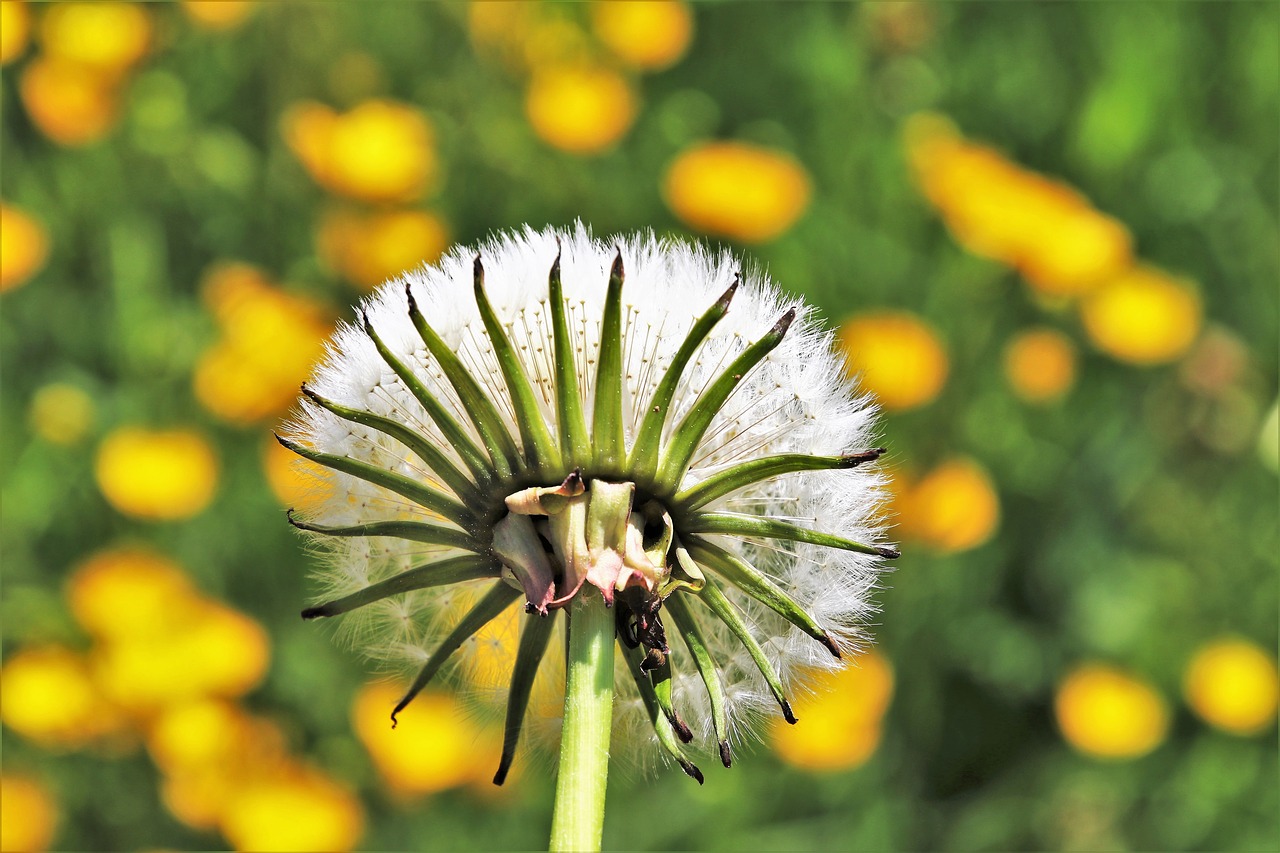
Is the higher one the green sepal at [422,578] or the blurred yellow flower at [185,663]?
the blurred yellow flower at [185,663]

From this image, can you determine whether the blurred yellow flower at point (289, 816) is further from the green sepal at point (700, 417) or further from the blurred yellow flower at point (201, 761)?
the green sepal at point (700, 417)

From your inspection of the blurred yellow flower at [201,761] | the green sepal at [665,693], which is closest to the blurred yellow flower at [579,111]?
the blurred yellow flower at [201,761]

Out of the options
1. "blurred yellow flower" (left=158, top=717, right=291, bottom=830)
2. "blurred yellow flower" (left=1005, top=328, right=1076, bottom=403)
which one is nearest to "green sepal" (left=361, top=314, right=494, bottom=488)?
"blurred yellow flower" (left=158, top=717, right=291, bottom=830)

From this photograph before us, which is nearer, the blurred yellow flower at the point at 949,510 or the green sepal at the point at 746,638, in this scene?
the green sepal at the point at 746,638

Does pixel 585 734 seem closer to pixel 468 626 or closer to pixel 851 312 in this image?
pixel 468 626

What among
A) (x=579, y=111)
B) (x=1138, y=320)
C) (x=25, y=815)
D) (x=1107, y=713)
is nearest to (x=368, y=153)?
(x=579, y=111)

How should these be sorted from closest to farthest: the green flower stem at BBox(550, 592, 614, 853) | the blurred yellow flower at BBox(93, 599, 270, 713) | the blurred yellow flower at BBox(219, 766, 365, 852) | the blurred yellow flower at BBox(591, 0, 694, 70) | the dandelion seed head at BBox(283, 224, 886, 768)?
1. the green flower stem at BBox(550, 592, 614, 853)
2. the dandelion seed head at BBox(283, 224, 886, 768)
3. the blurred yellow flower at BBox(219, 766, 365, 852)
4. the blurred yellow flower at BBox(93, 599, 270, 713)
5. the blurred yellow flower at BBox(591, 0, 694, 70)

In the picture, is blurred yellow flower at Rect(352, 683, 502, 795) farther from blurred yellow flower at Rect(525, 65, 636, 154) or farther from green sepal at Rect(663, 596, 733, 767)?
green sepal at Rect(663, 596, 733, 767)
